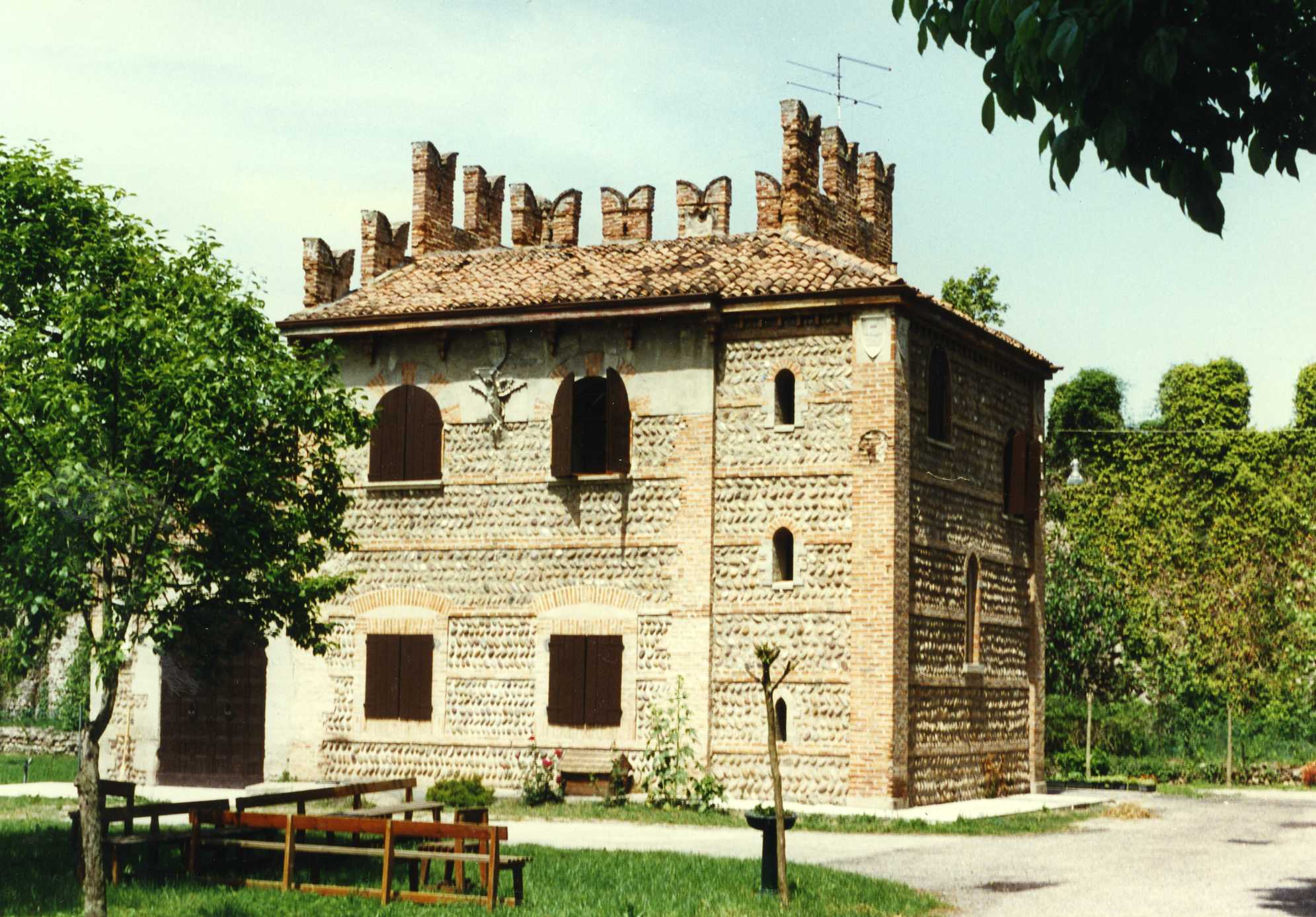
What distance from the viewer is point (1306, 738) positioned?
29.8 metres

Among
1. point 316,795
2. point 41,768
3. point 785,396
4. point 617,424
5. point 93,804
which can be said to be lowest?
point 41,768

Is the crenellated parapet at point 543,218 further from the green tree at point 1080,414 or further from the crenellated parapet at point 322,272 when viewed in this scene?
the green tree at point 1080,414

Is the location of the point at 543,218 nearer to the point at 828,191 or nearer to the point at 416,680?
the point at 828,191

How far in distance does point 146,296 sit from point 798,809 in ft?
39.0

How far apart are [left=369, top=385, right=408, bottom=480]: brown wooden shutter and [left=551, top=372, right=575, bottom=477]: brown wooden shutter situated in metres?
2.63

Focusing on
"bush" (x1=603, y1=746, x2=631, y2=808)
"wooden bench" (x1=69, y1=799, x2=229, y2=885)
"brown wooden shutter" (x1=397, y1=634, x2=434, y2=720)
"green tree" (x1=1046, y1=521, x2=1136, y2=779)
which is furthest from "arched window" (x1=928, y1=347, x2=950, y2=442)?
"wooden bench" (x1=69, y1=799, x2=229, y2=885)

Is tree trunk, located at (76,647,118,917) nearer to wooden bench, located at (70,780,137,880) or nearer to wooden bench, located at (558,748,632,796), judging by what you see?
wooden bench, located at (70,780,137,880)

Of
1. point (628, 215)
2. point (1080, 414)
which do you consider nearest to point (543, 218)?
point (628, 215)

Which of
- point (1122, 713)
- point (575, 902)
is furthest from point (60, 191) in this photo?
point (1122, 713)

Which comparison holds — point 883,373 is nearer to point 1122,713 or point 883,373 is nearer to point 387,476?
point 387,476

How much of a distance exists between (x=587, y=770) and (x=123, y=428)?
12.1m

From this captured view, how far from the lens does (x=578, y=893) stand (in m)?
13.1

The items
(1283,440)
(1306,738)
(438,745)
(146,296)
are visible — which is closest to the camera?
(146,296)

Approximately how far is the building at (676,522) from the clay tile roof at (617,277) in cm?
7
